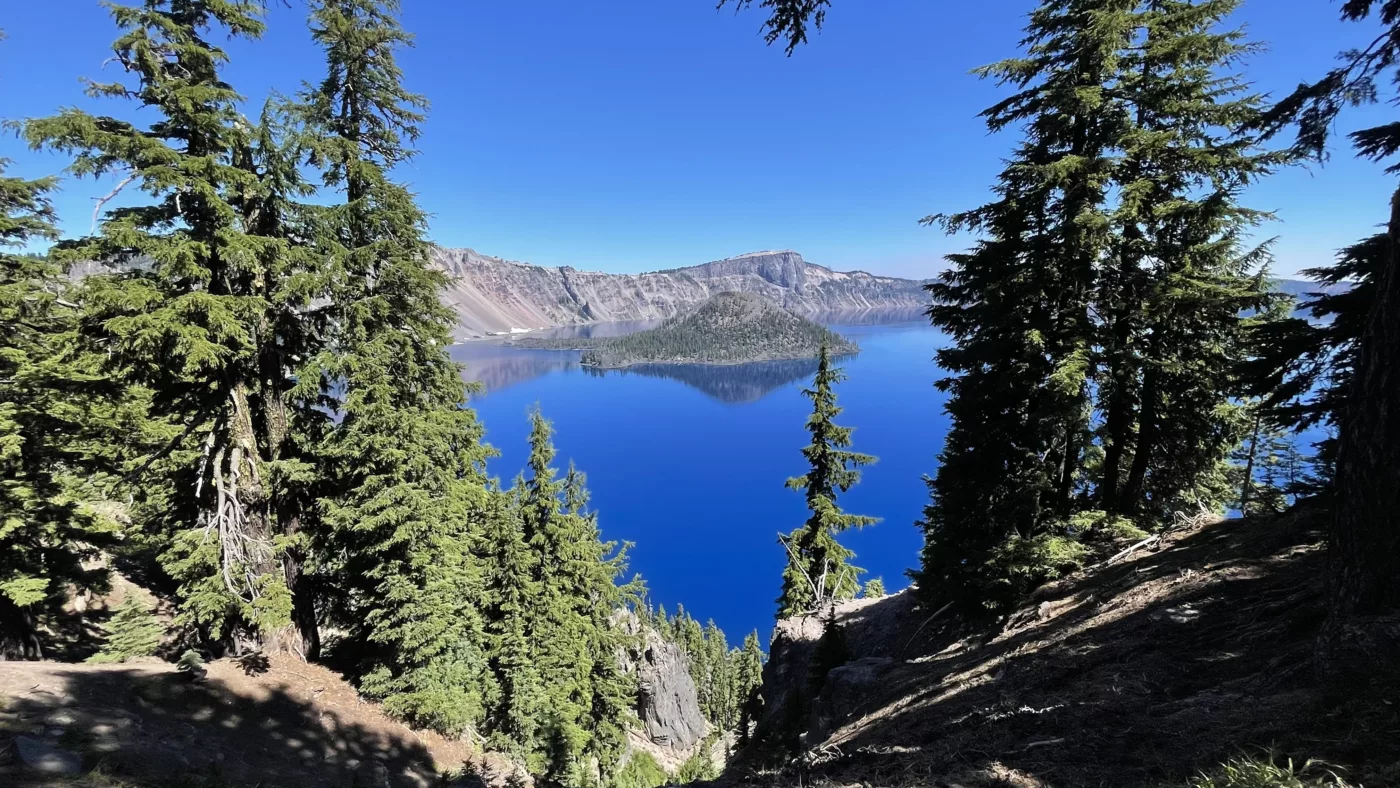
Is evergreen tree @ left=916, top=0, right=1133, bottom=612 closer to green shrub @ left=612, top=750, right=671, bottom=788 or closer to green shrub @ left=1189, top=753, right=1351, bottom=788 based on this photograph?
green shrub @ left=1189, top=753, right=1351, bottom=788

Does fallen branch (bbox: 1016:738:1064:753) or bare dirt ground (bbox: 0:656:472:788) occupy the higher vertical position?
fallen branch (bbox: 1016:738:1064:753)

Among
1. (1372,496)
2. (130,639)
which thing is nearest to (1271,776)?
(1372,496)

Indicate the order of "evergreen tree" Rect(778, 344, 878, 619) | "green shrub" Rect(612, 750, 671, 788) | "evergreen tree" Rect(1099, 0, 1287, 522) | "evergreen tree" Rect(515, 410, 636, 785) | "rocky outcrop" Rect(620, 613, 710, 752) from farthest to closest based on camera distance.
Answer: "rocky outcrop" Rect(620, 613, 710, 752) → "green shrub" Rect(612, 750, 671, 788) → "evergreen tree" Rect(778, 344, 878, 619) → "evergreen tree" Rect(515, 410, 636, 785) → "evergreen tree" Rect(1099, 0, 1287, 522)

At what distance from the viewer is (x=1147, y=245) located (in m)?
8.30

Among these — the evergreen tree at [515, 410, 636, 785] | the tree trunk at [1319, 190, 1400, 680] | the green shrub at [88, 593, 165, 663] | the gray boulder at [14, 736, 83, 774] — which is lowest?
the evergreen tree at [515, 410, 636, 785]

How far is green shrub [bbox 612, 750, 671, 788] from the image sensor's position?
22.1 meters

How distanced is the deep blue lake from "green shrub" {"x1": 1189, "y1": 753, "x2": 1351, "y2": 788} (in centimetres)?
2356

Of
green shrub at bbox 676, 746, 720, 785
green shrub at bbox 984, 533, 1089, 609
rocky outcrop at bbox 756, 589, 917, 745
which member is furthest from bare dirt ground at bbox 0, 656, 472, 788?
green shrub at bbox 676, 746, 720, 785

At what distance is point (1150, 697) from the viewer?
12.3 ft

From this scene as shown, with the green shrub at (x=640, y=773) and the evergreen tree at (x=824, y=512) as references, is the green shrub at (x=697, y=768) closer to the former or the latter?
the green shrub at (x=640, y=773)

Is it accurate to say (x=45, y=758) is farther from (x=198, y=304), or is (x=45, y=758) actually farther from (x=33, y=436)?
(x=33, y=436)

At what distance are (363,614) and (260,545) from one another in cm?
293

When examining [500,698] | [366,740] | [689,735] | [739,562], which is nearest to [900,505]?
[739,562]

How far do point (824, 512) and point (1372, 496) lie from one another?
535 inches
